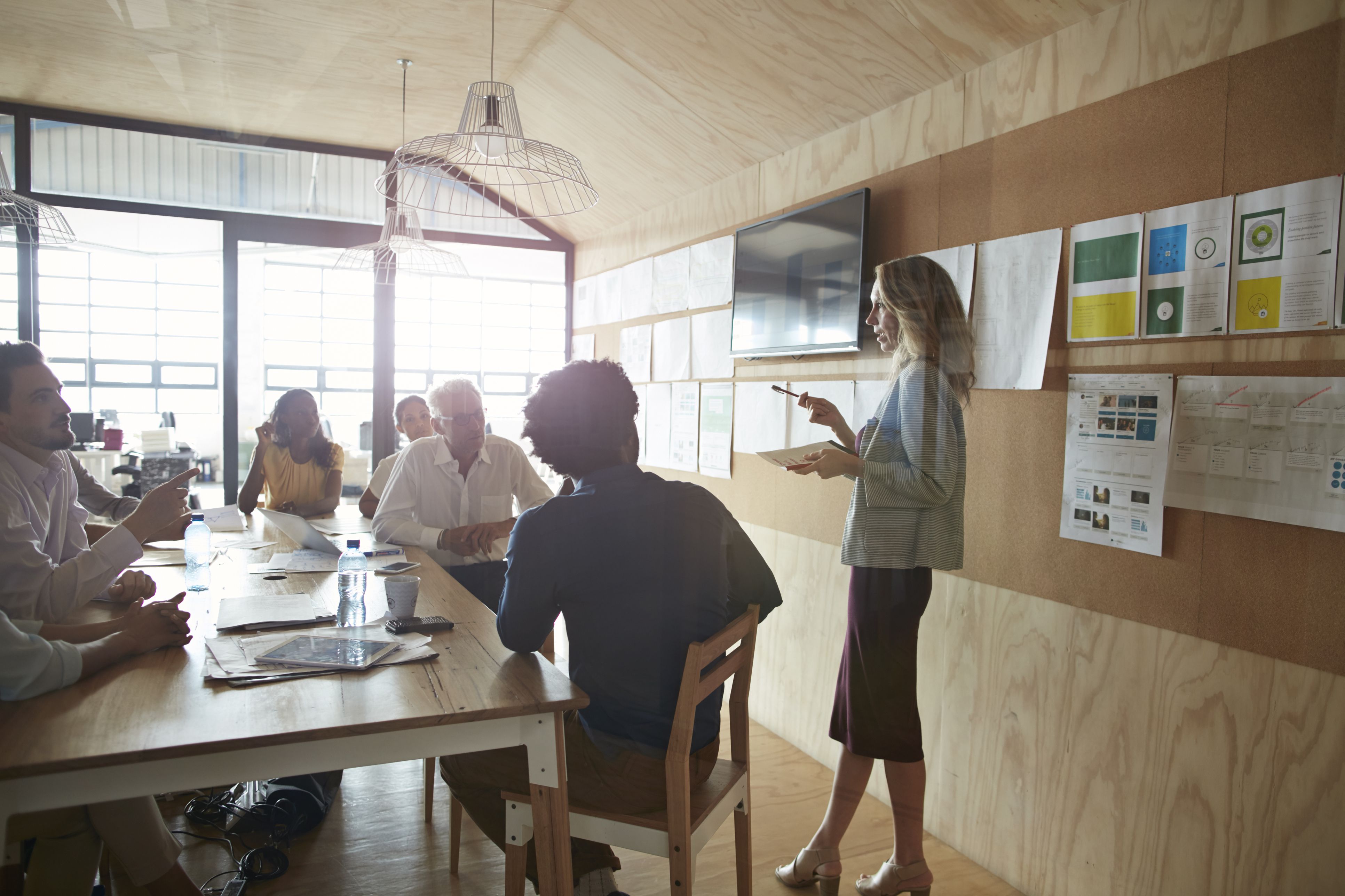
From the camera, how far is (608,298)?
4711 mm

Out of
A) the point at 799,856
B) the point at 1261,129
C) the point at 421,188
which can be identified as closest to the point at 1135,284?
the point at 1261,129

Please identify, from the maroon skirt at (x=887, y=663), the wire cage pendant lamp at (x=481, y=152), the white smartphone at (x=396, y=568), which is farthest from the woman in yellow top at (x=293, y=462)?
the maroon skirt at (x=887, y=663)

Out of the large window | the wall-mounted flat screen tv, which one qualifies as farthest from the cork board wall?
the large window

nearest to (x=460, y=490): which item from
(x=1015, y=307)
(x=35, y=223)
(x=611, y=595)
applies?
(x=611, y=595)

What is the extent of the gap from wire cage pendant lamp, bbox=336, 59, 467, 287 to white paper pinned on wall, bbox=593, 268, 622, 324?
76cm

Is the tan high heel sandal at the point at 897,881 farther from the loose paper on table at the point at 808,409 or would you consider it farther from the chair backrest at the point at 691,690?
the loose paper on table at the point at 808,409

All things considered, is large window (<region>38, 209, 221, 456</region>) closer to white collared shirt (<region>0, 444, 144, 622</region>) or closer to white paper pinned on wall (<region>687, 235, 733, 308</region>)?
white collared shirt (<region>0, 444, 144, 622</region>)

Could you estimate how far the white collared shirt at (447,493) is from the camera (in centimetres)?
272

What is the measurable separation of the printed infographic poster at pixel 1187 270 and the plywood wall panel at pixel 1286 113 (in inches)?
2.8

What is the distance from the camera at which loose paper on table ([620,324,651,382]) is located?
4273 mm

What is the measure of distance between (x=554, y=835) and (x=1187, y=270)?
1.67 metres

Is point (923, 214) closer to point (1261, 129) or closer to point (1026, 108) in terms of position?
point (1026, 108)

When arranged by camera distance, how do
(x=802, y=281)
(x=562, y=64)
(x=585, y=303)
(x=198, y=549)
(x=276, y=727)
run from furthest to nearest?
(x=585, y=303), (x=562, y=64), (x=802, y=281), (x=198, y=549), (x=276, y=727)

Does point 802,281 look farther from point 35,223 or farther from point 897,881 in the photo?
point 35,223
